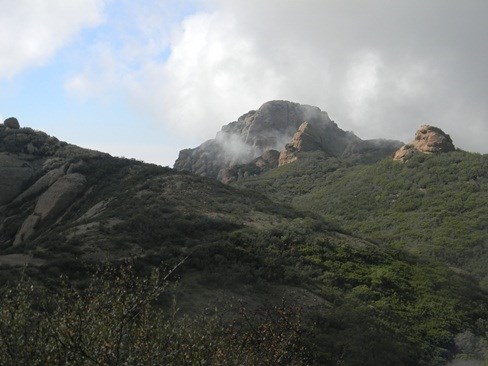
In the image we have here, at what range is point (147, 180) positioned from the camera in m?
37.7

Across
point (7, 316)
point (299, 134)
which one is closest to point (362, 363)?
point (7, 316)

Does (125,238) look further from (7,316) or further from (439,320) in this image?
(7,316)

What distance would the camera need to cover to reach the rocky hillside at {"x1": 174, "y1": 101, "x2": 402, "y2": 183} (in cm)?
10931

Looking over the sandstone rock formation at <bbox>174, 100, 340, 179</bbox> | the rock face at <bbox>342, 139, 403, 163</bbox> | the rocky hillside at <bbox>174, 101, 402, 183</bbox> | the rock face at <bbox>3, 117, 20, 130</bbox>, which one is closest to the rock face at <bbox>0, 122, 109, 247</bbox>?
the rock face at <bbox>3, 117, 20, 130</bbox>

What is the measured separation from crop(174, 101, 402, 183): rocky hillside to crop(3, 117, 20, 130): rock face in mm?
47408

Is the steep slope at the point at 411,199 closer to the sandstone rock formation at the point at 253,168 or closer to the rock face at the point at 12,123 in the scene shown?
the sandstone rock formation at the point at 253,168

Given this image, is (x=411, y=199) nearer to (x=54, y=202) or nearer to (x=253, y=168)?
(x=54, y=202)

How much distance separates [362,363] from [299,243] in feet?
39.7

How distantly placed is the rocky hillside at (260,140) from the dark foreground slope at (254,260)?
219 ft

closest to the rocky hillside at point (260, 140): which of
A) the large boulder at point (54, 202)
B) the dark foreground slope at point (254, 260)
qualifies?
the large boulder at point (54, 202)

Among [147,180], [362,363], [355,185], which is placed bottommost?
[362,363]

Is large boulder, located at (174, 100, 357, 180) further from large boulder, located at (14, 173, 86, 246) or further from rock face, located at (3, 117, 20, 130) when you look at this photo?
large boulder, located at (14, 173, 86, 246)

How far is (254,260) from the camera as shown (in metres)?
23.6

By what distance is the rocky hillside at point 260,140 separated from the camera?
10931 centimetres
